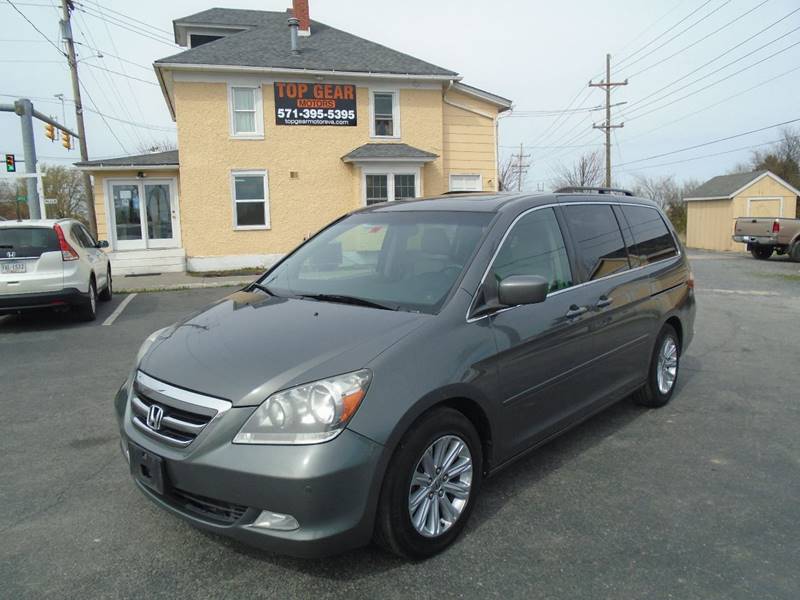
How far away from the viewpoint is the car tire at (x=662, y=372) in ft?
16.4

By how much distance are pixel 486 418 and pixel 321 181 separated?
15.2 m

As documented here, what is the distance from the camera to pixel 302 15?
1841cm

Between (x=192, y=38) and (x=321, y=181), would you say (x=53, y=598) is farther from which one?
(x=192, y=38)

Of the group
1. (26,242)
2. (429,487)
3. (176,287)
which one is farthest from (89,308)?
(429,487)

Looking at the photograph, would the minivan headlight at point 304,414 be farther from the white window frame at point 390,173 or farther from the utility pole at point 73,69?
the utility pole at point 73,69

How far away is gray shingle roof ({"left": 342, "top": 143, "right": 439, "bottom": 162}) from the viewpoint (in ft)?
55.9

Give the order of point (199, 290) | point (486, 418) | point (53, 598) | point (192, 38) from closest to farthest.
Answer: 1. point (53, 598)
2. point (486, 418)
3. point (199, 290)
4. point (192, 38)

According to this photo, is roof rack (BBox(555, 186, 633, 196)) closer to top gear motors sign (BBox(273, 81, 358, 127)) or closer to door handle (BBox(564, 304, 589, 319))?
door handle (BBox(564, 304, 589, 319))

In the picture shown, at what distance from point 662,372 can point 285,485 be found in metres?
3.86

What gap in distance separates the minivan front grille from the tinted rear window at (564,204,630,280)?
2680 mm

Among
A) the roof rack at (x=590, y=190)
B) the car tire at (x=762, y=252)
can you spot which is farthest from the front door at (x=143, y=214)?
the car tire at (x=762, y=252)

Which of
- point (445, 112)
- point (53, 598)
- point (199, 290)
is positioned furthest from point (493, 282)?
point (445, 112)

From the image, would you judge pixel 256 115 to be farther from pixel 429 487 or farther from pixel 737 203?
pixel 737 203

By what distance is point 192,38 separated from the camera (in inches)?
798
